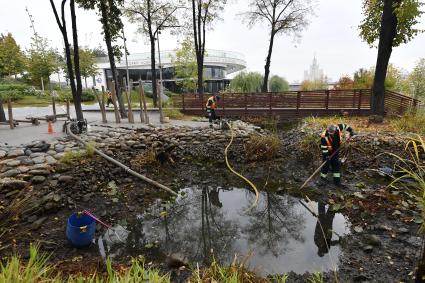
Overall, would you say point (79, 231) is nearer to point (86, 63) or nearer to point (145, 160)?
point (145, 160)

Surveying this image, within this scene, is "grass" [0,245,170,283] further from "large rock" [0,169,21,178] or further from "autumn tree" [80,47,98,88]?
"autumn tree" [80,47,98,88]

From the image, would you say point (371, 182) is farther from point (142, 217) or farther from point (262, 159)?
point (142, 217)

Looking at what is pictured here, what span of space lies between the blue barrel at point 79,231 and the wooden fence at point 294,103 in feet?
41.3

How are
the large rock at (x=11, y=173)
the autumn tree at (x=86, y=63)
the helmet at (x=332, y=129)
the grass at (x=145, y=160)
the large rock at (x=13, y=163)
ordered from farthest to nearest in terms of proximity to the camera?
the autumn tree at (x=86, y=63) → the grass at (x=145, y=160) → the helmet at (x=332, y=129) → the large rock at (x=13, y=163) → the large rock at (x=11, y=173)

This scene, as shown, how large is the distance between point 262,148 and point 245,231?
12.6 ft

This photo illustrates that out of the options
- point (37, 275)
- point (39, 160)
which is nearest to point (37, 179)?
point (39, 160)

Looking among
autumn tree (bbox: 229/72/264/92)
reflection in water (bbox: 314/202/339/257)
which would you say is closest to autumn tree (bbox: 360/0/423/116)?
reflection in water (bbox: 314/202/339/257)

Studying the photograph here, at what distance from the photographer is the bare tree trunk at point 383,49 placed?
961cm

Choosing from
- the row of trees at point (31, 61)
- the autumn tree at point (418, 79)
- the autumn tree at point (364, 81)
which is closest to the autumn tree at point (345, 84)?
the autumn tree at point (364, 81)

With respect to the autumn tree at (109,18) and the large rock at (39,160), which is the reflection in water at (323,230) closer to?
the large rock at (39,160)

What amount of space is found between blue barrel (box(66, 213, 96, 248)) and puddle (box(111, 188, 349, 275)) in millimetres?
725

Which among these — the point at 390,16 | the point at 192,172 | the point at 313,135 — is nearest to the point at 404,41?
the point at 390,16

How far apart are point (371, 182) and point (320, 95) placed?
9021 millimetres

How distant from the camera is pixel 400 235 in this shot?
451cm
